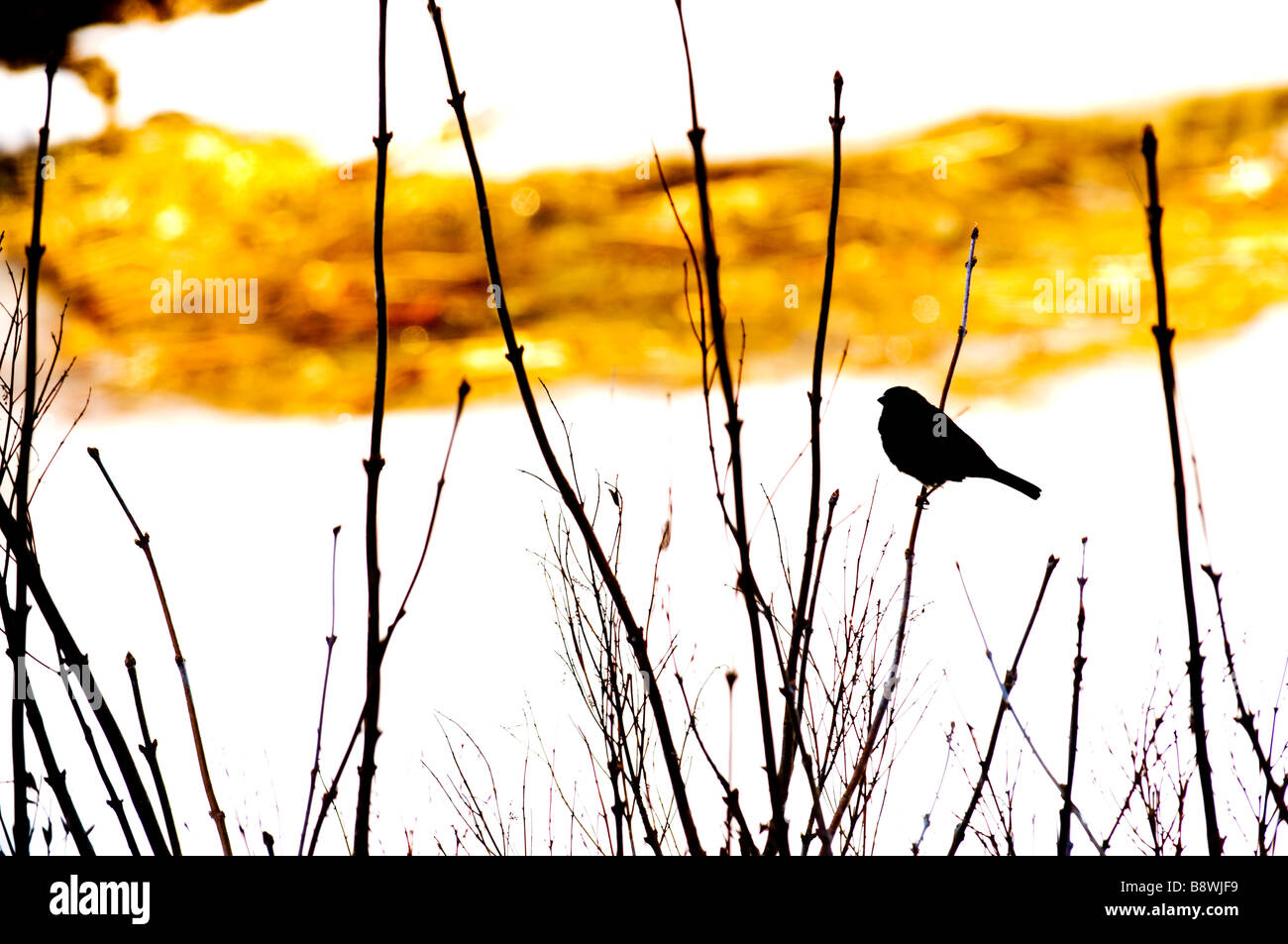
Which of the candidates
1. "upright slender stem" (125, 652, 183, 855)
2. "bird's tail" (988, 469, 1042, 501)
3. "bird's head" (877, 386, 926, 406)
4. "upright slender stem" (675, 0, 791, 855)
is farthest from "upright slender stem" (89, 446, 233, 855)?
"bird's head" (877, 386, 926, 406)

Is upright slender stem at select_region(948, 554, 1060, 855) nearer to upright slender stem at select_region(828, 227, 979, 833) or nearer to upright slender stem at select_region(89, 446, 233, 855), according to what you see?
upright slender stem at select_region(828, 227, 979, 833)

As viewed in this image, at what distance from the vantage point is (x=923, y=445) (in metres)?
2.60

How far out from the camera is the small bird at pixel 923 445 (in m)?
2.52

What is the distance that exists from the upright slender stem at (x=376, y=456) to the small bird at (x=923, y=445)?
1634 mm

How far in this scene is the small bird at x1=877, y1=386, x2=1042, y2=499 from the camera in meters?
2.52

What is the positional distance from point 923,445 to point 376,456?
1945mm

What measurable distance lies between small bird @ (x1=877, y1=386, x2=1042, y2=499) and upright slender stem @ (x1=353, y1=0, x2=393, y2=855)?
1.63 meters

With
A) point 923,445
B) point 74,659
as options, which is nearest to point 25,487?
point 74,659

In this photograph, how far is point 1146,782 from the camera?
4.30 meters

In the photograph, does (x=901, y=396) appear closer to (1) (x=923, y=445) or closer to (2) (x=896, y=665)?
(1) (x=923, y=445)
